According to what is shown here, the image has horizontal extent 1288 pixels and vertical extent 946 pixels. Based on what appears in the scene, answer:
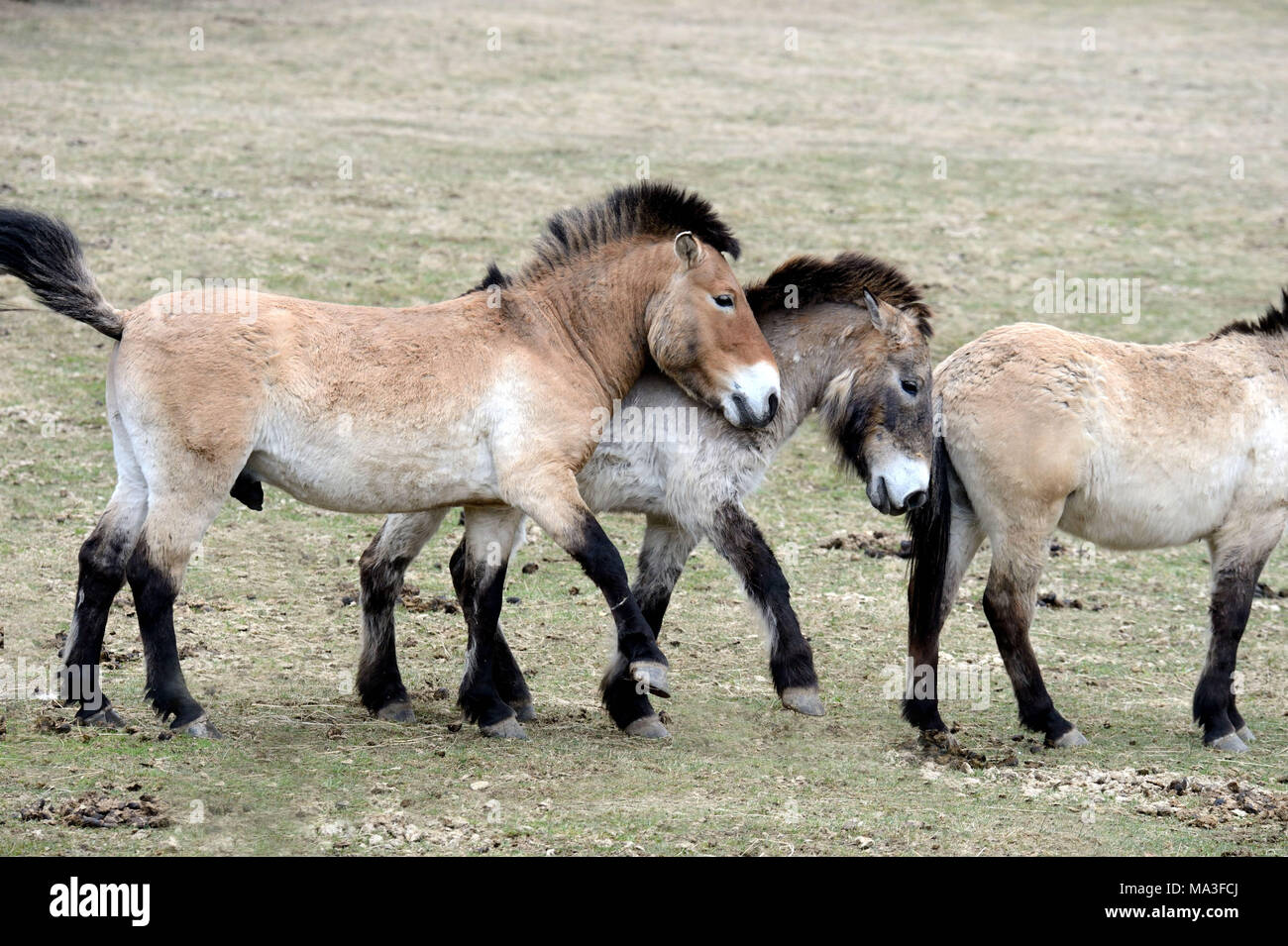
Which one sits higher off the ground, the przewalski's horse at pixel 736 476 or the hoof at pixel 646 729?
the przewalski's horse at pixel 736 476

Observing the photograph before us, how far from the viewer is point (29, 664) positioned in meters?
7.29

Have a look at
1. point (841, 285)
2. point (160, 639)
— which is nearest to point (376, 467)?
point (160, 639)

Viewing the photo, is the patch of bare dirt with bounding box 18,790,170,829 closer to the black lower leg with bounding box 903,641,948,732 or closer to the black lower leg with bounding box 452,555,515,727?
the black lower leg with bounding box 452,555,515,727

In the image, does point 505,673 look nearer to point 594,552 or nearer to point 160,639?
point 594,552

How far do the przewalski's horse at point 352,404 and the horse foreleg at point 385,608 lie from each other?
574mm

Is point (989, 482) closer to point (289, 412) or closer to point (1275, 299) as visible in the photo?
point (289, 412)

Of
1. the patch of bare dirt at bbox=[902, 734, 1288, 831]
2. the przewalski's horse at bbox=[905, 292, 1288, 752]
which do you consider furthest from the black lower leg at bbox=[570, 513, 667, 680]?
the przewalski's horse at bbox=[905, 292, 1288, 752]

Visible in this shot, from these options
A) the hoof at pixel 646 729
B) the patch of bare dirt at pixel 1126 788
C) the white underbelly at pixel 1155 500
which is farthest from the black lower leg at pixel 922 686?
the hoof at pixel 646 729

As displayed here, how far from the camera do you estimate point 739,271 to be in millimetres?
14820

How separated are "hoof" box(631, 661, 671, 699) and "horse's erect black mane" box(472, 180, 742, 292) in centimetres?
214

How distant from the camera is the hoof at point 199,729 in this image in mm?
6398

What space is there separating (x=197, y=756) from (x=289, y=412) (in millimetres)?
1550

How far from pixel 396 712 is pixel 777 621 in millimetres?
1914

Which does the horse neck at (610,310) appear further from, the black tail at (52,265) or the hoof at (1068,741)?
the hoof at (1068,741)
